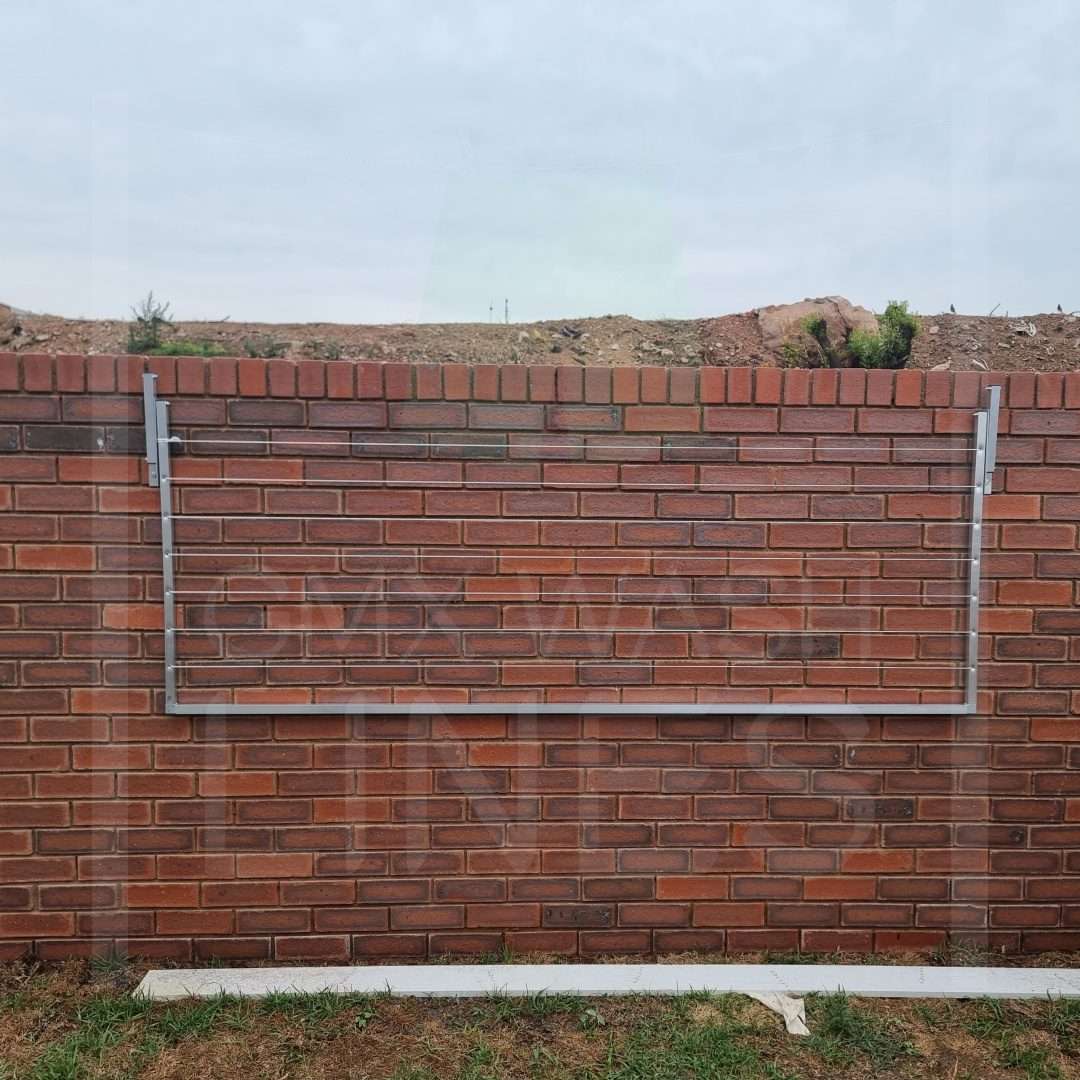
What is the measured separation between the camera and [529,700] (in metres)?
3.11

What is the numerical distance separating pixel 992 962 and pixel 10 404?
12.7ft

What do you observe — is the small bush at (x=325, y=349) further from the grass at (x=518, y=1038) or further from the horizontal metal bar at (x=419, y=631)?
the grass at (x=518, y=1038)

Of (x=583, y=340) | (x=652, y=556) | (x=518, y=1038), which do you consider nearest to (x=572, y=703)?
(x=652, y=556)

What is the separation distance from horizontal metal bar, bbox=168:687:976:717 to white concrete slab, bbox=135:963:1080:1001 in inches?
33.5

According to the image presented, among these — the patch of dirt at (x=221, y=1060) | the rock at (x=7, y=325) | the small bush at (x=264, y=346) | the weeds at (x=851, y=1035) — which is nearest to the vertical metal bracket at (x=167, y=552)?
the patch of dirt at (x=221, y=1060)

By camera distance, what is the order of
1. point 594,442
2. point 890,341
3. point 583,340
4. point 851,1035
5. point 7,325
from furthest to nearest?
point 7,325
point 583,340
point 890,341
point 594,442
point 851,1035

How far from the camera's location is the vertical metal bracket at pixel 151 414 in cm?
295

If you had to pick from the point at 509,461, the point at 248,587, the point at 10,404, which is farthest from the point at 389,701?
the point at 10,404

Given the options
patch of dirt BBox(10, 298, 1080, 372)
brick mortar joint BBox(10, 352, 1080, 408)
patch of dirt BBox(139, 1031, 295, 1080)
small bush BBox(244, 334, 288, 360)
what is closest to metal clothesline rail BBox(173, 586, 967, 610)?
brick mortar joint BBox(10, 352, 1080, 408)

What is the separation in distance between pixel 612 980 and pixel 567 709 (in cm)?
89

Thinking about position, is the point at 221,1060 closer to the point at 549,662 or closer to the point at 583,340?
the point at 549,662

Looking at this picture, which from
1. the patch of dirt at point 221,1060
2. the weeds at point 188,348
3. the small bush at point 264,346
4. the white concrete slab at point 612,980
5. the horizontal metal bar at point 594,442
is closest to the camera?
the patch of dirt at point 221,1060

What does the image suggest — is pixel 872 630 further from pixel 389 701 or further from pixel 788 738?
pixel 389 701

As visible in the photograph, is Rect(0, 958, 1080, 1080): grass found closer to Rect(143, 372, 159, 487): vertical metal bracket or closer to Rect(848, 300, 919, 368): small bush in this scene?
Rect(143, 372, 159, 487): vertical metal bracket
